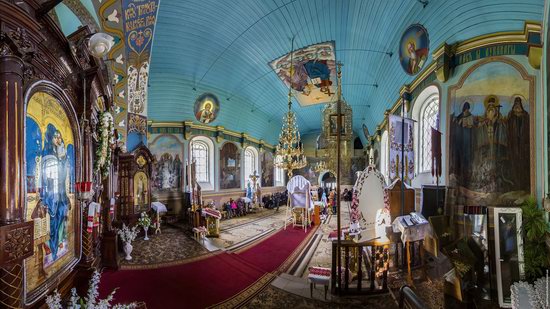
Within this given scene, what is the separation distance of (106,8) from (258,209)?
41.7ft

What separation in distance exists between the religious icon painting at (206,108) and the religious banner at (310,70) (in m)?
3.55

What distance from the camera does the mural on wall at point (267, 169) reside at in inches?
752

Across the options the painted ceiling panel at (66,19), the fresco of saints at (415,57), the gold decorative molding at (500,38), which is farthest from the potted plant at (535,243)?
the painted ceiling panel at (66,19)

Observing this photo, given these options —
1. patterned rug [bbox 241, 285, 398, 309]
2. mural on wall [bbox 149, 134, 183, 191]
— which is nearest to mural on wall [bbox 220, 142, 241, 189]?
mural on wall [bbox 149, 134, 183, 191]

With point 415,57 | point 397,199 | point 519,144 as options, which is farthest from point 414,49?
point 397,199

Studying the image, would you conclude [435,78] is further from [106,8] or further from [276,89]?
[276,89]

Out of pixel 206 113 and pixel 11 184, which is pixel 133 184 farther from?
pixel 11 184

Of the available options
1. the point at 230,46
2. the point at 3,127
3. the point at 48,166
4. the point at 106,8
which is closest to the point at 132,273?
the point at 48,166

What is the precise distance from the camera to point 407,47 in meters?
6.92

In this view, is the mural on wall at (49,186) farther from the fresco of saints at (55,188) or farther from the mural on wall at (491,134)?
the mural on wall at (491,134)

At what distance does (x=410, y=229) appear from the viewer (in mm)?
4289

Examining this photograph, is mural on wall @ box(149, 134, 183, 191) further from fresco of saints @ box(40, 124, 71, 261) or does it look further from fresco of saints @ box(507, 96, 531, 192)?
fresco of saints @ box(507, 96, 531, 192)

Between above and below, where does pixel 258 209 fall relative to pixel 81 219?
below

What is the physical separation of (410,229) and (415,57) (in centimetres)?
476
